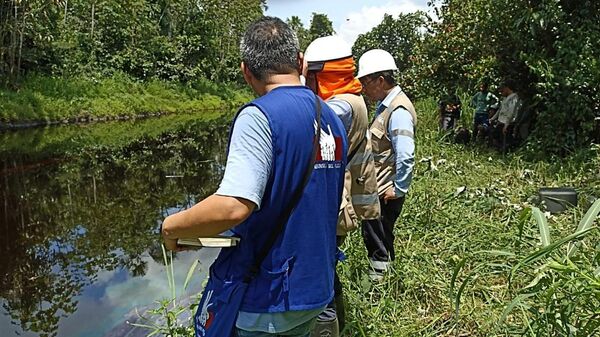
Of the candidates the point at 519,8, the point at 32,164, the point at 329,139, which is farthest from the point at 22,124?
the point at 329,139

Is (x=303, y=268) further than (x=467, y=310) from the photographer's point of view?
No

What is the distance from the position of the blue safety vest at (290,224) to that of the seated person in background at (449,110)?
878cm

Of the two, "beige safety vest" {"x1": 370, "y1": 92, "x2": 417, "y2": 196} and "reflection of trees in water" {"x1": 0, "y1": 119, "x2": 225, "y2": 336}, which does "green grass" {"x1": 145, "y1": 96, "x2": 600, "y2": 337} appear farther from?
"reflection of trees in water" {"x1": 0, "y1": 119, "x2": 225, "y2": 336}

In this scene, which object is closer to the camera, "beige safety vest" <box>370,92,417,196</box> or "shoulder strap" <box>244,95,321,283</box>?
"shoulder strap" <box>244,95,321,283</box>

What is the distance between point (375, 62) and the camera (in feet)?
10.3

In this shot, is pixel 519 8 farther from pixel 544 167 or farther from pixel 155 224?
pixel 155 224

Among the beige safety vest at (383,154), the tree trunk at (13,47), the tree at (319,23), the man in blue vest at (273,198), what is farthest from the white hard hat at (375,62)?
the tree at (319,23)

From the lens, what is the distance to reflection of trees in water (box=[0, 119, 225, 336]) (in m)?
4.51

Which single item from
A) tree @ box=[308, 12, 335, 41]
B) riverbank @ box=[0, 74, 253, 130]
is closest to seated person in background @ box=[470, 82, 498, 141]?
riverbank @ box=[0, 74, 253, 130]

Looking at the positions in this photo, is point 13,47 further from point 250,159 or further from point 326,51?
point 250,159

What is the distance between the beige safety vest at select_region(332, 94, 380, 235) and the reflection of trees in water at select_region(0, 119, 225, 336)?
248cm

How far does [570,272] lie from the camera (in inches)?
75.2

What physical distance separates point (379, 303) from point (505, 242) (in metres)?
1.37

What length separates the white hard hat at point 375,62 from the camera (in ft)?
10.2
